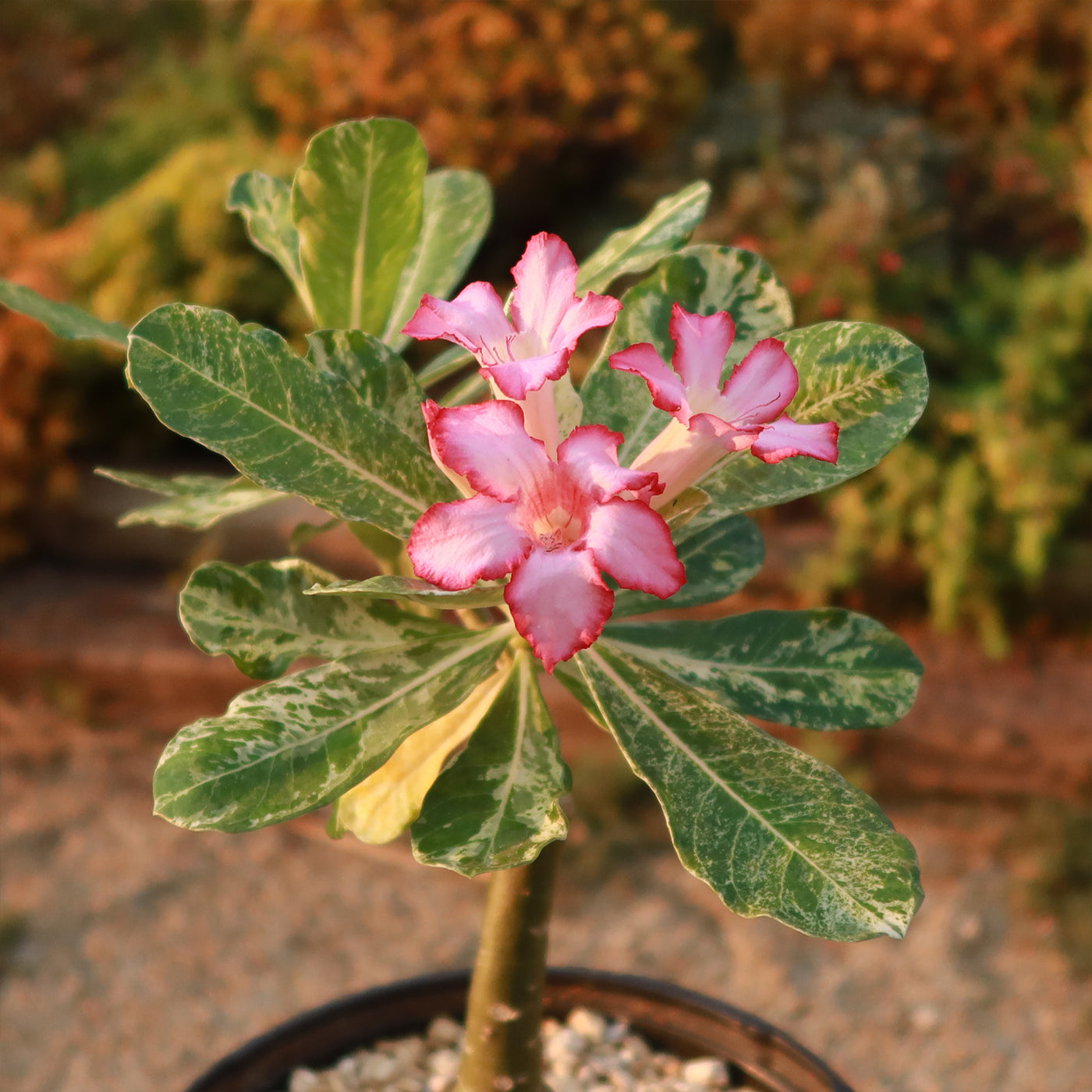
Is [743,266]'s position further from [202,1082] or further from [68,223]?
[68,223]

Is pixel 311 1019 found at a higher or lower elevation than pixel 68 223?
lower

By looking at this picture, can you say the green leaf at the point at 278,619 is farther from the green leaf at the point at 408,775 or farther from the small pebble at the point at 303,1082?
the small pebble at the point at 303,1082

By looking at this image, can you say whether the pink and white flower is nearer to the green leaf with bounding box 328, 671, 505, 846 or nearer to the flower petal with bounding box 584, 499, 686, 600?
the flower petal with bounding box 584, 499, 686, 600

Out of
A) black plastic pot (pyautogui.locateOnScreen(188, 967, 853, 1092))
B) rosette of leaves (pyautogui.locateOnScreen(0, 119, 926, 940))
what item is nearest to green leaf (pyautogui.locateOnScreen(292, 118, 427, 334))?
rosette of leaves (pyautogui.locateOnScreen(0, 119, 926, 940))

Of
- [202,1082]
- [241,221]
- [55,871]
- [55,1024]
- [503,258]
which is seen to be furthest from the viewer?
[503,258]

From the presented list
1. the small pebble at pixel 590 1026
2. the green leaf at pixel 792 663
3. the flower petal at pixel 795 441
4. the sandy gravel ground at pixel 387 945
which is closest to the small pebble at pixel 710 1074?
the small pebble at pixel 590 1026

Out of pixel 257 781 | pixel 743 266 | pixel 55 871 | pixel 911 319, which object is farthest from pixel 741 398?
Answer: pixel 911 319
